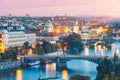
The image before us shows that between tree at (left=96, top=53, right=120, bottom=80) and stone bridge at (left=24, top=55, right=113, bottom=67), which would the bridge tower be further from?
tree at (left=96, top=53, right=120, bottom=80)

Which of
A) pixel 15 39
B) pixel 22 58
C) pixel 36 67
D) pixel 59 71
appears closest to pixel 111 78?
pixel 59 71

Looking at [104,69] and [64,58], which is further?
[64,58]

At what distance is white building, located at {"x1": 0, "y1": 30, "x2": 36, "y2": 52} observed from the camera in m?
21.3

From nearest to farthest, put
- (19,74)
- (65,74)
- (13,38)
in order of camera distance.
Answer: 1. (65,74)
2. (19,74)
3. (13,38)

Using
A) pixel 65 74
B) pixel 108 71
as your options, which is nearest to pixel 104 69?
pixel 108 71

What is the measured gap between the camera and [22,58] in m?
18.1

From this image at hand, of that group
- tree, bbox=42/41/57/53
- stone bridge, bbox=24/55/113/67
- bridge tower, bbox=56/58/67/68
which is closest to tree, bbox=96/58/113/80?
stone bridge, bbox=24/55/113/67

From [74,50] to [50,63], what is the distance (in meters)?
6.46

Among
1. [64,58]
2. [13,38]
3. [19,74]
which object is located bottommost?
[19,74]

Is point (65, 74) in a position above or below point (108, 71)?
below

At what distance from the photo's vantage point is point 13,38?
22.6m

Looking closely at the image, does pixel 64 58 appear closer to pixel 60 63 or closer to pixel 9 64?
pixel 60 63

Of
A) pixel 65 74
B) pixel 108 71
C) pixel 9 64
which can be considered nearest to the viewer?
pixel 108 71

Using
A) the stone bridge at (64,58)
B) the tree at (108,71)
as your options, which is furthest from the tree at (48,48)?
the tree at (108,71)
